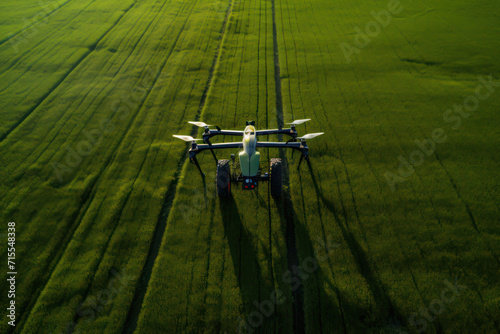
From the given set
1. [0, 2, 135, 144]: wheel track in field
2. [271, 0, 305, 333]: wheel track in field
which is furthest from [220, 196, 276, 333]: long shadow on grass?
[0, 2, 135, 144]: wheel track in field

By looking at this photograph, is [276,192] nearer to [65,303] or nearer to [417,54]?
[65,303]

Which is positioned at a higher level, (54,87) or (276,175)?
(54,87)

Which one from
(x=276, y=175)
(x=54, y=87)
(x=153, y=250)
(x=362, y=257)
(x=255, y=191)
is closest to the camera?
(x=362, y=257)

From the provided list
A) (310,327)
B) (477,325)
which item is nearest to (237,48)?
(310,327)

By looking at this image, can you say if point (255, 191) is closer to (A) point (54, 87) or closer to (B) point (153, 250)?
(B) point (153, 250)

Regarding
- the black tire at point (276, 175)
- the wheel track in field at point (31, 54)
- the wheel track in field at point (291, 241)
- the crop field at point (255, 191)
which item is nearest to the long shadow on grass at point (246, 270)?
the crop field at point (255, 191)

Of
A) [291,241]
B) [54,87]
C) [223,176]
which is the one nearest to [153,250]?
[223,176]

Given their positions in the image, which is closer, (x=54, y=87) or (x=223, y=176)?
(x=223, y=176)
